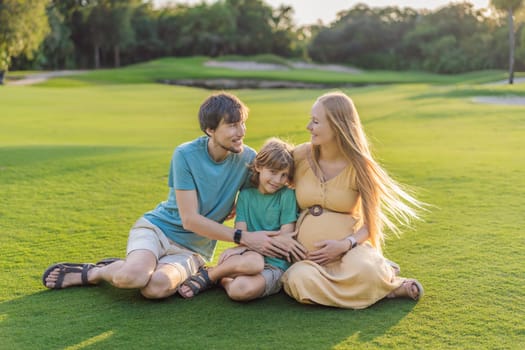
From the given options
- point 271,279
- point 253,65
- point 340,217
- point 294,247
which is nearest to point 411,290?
point 340,217

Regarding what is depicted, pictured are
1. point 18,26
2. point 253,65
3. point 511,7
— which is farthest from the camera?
point 253,65

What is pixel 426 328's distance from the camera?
3.85m

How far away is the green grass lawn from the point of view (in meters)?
3.74

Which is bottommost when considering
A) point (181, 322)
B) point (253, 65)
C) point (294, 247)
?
point (181, 322)

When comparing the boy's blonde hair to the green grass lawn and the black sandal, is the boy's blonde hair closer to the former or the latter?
the green grass lawn

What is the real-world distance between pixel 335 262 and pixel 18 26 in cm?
3852

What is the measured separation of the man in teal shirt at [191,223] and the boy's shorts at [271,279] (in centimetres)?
10

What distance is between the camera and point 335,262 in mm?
4465

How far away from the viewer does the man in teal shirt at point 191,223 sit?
4.37 m

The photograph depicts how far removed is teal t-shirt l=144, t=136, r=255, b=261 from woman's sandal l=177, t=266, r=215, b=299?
1.21ft

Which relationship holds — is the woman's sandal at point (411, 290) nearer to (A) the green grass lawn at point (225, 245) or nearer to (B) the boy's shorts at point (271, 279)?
(A) the green grass lawn at point (225, 245)

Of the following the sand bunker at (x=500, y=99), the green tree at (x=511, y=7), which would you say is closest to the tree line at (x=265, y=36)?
the green tree at (x=511, y=7)

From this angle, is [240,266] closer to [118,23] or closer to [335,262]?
[335,262]

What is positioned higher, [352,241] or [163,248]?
[352,241]
